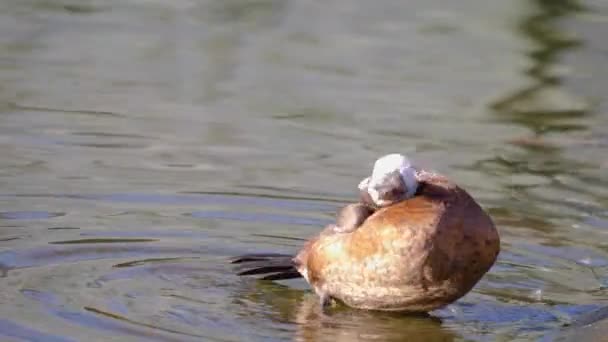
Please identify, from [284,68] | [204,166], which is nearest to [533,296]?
[204,166]

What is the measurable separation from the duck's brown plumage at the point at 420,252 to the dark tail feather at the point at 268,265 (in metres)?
0.39

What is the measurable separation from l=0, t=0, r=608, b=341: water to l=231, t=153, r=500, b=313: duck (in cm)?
13

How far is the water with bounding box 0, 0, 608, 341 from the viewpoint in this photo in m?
5.64

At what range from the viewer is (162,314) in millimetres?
5391

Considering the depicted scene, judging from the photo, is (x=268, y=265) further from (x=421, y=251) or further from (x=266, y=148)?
(x=266, y=148)

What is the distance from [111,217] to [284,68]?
354cm

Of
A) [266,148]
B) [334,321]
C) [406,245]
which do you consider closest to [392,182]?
[406,245]

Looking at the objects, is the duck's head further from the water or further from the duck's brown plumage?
the water

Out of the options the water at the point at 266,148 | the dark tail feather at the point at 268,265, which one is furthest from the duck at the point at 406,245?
the dark tail feather at the point at 268,265

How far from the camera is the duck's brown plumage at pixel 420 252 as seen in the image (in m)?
5.38

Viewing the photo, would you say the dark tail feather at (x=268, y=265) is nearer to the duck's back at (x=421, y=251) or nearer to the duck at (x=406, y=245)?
the duck at (x=406, y=245)

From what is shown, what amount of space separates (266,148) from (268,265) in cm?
230

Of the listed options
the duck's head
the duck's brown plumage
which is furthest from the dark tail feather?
the duck's head

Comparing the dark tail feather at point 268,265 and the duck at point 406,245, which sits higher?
the duck at point 406,245
